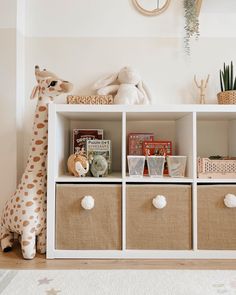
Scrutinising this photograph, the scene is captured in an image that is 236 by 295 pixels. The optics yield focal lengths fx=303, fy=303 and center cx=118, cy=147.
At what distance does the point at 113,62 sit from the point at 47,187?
93 cm

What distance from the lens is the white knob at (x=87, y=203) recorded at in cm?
153

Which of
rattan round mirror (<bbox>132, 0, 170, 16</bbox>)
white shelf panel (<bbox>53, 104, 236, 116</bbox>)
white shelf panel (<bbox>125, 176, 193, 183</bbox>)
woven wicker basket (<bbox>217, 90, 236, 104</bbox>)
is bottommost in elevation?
white shelf panel (<bbox>125, 176, 193, 183</bbox>)

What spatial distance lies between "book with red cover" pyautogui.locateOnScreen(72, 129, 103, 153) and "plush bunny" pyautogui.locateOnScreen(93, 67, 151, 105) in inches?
9.1

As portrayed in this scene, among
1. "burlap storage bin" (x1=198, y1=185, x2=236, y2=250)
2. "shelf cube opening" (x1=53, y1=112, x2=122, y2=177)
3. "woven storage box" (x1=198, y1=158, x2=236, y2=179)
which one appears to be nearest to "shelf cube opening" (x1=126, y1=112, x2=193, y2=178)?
"shelf cube opening" (x1=53, y1=112, x2=122, y2=177)

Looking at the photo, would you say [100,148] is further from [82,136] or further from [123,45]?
[123,45]

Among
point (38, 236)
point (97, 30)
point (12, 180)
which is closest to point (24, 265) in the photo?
point (38, 236)

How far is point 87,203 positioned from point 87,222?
0.37 ft

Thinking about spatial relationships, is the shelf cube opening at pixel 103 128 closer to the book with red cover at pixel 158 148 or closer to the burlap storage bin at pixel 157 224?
the book with red cover at pixel 158 148

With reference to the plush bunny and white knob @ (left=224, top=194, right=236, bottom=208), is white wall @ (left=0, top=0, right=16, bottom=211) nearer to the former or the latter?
the plush bunny

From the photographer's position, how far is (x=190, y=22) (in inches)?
75.9
